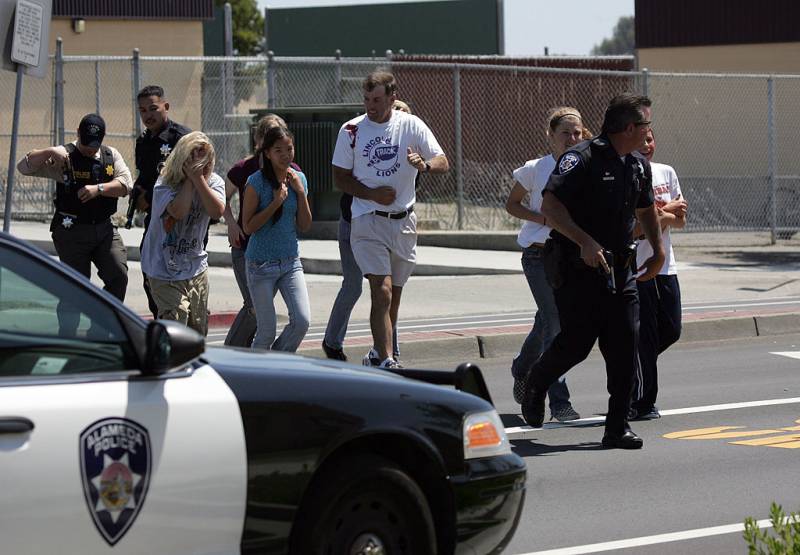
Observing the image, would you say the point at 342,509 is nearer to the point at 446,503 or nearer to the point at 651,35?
the point at 446,503

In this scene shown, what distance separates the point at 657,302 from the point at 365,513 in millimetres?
4633

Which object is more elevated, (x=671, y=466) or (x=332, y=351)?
(x=332, y=351)

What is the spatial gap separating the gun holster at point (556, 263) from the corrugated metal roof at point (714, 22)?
2178 cm

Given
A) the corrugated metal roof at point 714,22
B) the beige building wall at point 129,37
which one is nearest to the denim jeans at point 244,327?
the corrugated metal roof at point 714,22

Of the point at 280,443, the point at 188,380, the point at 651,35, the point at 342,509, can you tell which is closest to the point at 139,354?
the point at 188,380

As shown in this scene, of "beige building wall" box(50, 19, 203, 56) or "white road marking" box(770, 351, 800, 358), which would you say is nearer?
"white road marking" box(770, 351, 800, 358)

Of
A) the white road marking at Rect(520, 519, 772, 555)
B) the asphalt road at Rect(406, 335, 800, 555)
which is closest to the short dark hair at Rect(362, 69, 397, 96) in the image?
the asphalt road at Rect(406, 335, 800, 555)

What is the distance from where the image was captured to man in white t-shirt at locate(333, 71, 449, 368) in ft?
32.2

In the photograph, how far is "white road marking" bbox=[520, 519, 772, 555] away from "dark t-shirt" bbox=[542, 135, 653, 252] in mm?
1935

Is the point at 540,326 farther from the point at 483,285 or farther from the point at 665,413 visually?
the point at 483,285

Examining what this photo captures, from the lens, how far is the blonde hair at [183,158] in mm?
8500

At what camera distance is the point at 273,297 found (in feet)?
30.4

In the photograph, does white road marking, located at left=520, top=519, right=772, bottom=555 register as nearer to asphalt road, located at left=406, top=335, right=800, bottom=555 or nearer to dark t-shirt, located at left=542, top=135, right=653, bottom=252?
asphalt road, located at left=406, top=335, right=800, bottom=555

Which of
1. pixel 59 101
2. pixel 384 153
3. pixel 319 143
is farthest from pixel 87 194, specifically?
pixel 319 143
